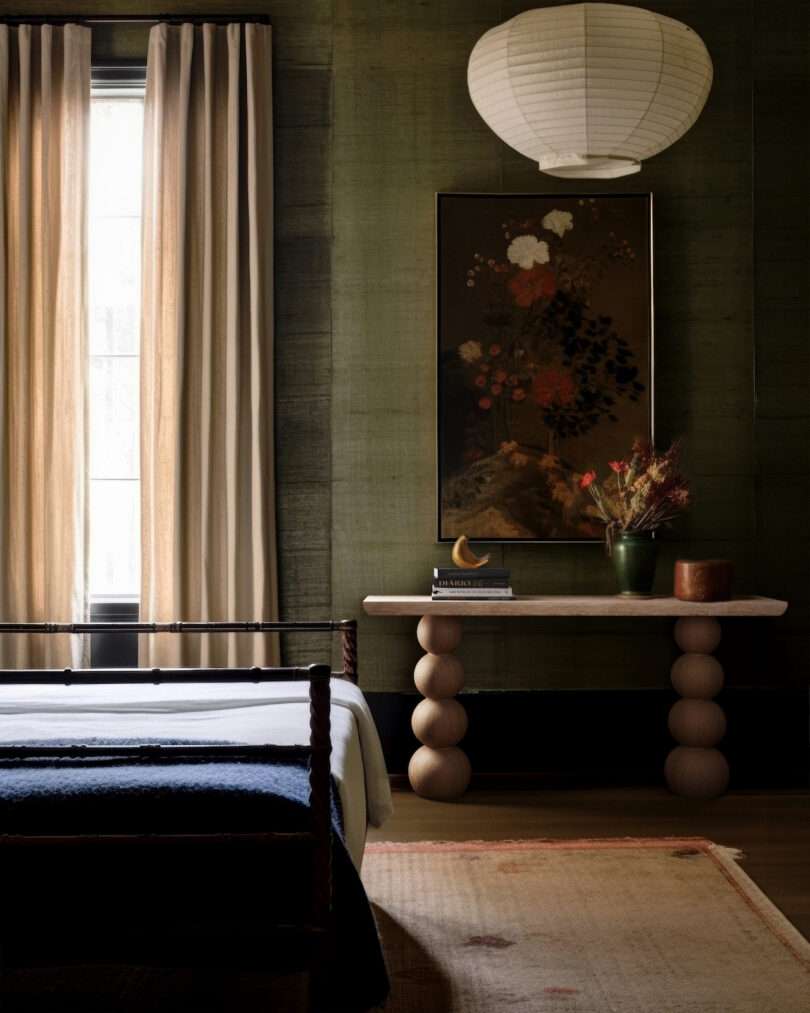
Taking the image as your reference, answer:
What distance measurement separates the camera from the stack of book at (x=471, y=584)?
407cm

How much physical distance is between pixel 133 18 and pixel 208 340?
1.22 meters

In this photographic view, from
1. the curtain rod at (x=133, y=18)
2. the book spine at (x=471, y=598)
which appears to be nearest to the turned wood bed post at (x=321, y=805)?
the book spine at (x=471, y=598)

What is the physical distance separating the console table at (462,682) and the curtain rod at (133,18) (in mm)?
2158

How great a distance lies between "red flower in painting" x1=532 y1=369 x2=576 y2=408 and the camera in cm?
432

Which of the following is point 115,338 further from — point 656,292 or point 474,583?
point 656,292

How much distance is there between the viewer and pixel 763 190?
4.36 metres

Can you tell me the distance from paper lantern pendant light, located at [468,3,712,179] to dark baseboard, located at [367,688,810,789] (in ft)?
7.07

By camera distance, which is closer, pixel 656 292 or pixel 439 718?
pixel 439 718

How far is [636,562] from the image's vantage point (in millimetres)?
4113

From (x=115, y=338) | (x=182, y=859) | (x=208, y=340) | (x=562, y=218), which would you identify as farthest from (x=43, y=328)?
(x=182, y=859)

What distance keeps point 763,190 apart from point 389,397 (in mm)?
1565

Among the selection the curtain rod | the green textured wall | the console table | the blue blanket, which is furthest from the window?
the blue blanket

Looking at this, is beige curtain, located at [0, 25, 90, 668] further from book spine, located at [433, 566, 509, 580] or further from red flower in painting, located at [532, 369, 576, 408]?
red flower in painting, located at [532, 369, 576, 408]

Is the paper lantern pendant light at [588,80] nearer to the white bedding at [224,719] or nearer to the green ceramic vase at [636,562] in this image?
the white bedding at [224,719]
